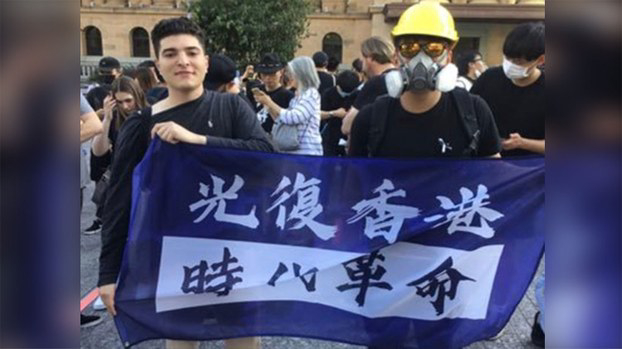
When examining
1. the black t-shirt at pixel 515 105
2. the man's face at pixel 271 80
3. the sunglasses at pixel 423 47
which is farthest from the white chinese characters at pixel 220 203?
the man's face at pixel 271 80

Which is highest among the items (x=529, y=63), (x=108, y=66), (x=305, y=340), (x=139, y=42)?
(x=139, y=42)

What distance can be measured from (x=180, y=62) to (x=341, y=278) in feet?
3.91

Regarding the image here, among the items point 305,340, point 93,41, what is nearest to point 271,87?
point 305,340

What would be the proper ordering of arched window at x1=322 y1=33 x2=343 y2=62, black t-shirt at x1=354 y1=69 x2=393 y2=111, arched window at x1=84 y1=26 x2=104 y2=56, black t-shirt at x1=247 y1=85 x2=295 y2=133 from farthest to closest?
arched window at x1=84 y1=26 x2=104 y2=56, arched window at x1=322 y1=33 x2=343 y2=62, black t-shirt at x1=247 y1=85 x2=295 y2=133, black t-shirt at x1=354 y1=69 x2=393 y2=111

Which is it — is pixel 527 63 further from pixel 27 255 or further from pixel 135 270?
pixel 27 255

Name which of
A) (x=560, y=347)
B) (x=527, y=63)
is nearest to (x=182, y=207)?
(x=560, y=347)

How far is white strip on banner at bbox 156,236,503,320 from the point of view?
221 cm

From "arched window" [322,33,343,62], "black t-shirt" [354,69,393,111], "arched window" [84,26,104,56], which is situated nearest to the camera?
"black t-shirt" [354,69,393,111]

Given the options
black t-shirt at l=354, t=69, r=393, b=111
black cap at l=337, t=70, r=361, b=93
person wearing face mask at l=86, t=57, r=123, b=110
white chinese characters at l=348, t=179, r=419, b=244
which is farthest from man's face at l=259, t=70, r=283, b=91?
white chinese characters at l=348, t=179, r=419, b=244

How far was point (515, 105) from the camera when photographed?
3035 mm

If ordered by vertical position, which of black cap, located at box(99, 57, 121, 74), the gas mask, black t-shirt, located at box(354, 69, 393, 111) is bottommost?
the gas mask

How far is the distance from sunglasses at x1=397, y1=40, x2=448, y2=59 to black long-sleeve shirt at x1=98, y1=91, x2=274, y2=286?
84 cm

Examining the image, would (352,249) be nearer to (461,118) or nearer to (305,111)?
(461,118)

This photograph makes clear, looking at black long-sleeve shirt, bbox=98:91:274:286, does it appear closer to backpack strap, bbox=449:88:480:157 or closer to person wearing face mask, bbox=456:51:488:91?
backpack strap, bbox=449:88:480:157
